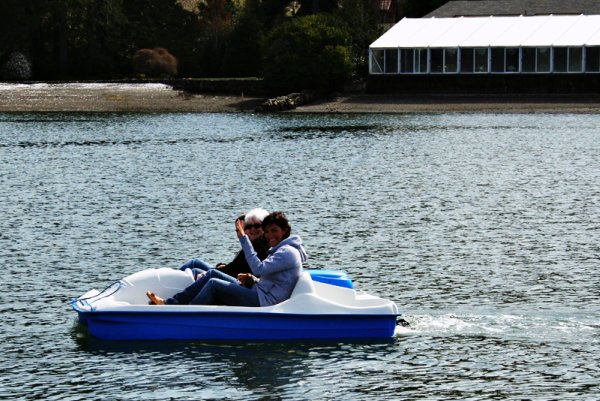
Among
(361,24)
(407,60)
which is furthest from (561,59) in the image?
(361,24)

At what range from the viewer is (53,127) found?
70125mm

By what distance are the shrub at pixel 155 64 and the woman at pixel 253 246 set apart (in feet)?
252

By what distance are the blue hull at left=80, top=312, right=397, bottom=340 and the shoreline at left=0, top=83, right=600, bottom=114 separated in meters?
57.7

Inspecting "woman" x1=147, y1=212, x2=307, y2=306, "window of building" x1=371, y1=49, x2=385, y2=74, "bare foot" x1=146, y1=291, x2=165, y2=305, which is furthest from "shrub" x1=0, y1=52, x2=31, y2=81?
"bare foot" x1=146, y1=291, x2=165, y2=305

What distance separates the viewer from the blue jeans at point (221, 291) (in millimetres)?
18156

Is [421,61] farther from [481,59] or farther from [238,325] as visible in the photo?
[238,325]

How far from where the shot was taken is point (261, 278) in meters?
18.2

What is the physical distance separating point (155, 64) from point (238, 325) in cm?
7851

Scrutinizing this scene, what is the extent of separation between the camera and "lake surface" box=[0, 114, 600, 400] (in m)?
16.8

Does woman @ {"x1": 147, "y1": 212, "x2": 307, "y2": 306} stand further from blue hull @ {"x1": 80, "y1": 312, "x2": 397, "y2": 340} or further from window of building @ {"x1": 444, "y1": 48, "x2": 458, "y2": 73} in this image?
window of building @ {"x1": 444, "y1": 48, "x2": 458, "y2": 73}

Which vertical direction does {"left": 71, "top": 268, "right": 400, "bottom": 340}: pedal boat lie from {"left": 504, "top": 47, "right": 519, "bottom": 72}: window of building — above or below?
below

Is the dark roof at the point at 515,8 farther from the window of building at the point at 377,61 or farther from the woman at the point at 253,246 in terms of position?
the woman at the point at 253,246

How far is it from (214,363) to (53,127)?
54.5 meters

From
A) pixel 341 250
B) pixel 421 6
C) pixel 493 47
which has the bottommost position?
pixel 341 250
